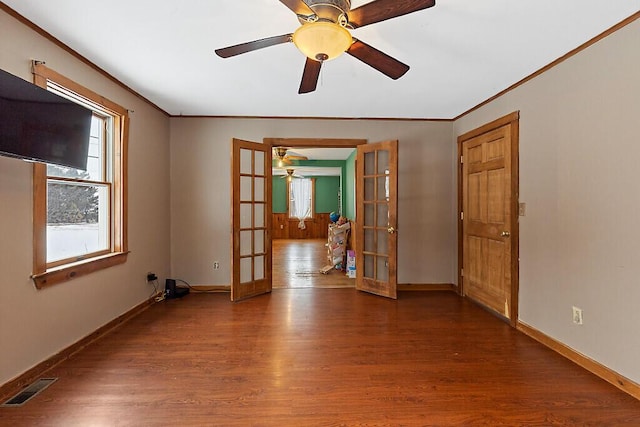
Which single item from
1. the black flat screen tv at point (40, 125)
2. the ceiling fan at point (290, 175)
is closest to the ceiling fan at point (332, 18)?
the black flat screen tv at point (40, 125)

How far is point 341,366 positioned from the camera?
2.34 m

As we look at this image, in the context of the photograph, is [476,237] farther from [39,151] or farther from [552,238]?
[39,151]

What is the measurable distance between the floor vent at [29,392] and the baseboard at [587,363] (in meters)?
3.77

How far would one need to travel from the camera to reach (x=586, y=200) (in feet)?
7.74

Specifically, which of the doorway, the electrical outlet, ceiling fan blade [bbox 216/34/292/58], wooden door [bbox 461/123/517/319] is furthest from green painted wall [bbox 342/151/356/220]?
ceiling fan blade [bbox 216/34/292/58]

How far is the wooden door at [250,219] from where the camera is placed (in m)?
3.91

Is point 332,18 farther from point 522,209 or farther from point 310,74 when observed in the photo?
point 522,209

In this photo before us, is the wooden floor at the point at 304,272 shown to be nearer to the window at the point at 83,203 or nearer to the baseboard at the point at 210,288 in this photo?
the baseboard at the point at 210,288

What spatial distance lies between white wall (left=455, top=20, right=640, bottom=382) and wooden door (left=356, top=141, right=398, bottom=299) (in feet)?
4.67

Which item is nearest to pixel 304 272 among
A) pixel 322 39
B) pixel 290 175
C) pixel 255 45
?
pixel 255 45

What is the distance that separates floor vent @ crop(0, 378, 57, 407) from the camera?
6.23ft

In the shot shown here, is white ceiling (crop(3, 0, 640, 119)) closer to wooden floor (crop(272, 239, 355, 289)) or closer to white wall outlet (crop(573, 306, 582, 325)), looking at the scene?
white wall outlet (crop(573, 306, 582, 325))

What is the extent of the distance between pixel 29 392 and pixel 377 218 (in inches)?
143

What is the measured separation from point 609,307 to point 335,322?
2167 mm
